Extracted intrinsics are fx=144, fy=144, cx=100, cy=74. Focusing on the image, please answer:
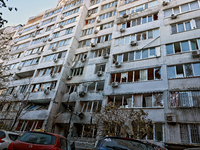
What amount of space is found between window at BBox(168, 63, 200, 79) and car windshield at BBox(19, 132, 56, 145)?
1144cm

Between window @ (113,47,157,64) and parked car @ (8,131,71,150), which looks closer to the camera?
parked car @ (8,131,71,150)

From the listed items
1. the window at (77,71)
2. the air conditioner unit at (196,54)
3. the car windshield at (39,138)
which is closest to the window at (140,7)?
the air conditioner unit at (196,54)

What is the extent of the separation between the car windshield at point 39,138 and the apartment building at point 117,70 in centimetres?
859

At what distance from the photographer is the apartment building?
11586mm

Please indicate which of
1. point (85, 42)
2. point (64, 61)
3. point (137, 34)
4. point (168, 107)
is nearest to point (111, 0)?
point (85, 42)

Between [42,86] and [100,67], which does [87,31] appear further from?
[42,86]

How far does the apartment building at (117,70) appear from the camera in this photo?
38.0 ft

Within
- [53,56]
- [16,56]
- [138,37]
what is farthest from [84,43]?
[16,56]

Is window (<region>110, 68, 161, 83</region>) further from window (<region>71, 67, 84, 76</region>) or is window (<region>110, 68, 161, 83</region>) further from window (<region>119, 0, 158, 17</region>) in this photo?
window (<region>119, 0, 158, 17</region>)

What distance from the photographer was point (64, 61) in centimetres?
2112

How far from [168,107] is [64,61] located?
15.1 meters

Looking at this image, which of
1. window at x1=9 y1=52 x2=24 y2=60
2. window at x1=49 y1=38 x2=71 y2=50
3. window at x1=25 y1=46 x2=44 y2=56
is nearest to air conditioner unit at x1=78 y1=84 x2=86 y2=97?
window at x1=49 y1=38 x2=71 y2=50

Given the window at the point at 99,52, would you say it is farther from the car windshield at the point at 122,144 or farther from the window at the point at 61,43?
the car windshield at the point at 122,144

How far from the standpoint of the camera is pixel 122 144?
3920mm
